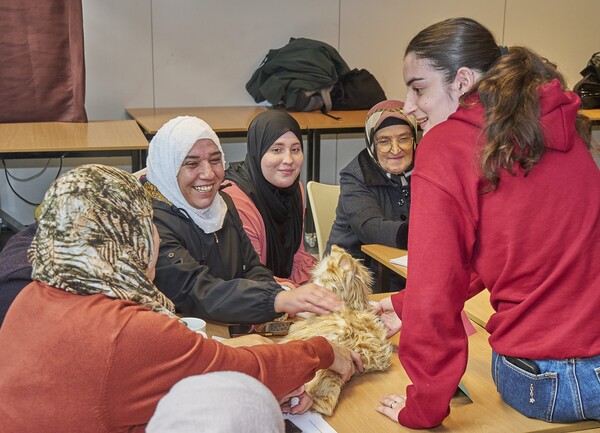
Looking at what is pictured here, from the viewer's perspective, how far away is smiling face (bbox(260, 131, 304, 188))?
3.45m

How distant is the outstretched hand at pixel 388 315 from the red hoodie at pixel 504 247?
21.2 inches

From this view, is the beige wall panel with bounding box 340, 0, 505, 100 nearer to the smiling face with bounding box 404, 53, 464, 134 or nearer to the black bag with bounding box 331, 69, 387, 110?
the black bag with bounding box 331, 69, 387, 110

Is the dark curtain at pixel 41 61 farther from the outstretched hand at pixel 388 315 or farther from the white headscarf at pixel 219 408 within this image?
the white headscarf at pixel 219 408

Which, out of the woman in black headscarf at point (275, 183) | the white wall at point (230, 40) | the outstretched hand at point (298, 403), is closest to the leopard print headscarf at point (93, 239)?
the outstretched hand at point (298, 403)

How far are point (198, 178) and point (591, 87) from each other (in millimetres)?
4890

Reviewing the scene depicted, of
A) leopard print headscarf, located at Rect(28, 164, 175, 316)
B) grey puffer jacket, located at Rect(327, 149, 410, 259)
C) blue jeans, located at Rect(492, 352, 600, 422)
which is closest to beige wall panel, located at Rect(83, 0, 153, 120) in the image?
grey puffer jacket, located at Rect(327, 149, 410, 259)

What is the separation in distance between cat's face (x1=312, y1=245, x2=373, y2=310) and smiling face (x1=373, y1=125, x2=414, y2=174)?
1547 mm

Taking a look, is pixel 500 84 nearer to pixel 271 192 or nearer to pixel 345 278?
pixel 345 278

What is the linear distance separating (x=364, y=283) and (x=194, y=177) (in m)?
0.83

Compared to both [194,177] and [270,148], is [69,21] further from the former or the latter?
[194,177]

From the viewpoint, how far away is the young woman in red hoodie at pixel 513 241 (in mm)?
1587

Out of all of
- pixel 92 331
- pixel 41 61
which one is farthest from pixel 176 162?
pixel 41 61

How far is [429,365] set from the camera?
1.61m

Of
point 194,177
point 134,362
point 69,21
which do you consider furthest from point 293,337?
point 69,21
